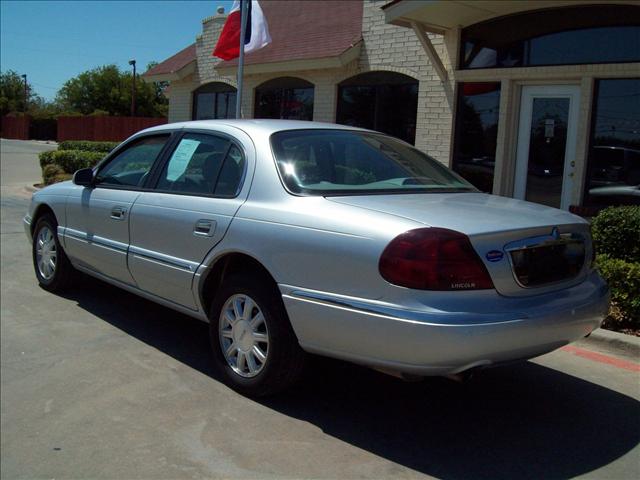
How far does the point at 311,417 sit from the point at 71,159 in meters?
14.4

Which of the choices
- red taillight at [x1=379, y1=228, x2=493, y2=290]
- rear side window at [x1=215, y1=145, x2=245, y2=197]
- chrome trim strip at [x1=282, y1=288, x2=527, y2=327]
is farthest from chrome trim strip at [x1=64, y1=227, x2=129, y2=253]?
red taillight at [x1=379, y1=228, x2=493, y2=290]

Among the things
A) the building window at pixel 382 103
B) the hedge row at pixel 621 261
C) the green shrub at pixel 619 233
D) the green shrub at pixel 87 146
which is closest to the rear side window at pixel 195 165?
the hedge row at pixel 621 261

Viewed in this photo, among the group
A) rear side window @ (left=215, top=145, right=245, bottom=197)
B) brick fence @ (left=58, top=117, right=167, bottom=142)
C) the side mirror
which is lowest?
the side mirror

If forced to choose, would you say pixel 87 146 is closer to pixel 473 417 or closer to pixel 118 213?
pixel 118 213

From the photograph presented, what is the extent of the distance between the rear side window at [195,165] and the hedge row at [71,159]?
38.2ft

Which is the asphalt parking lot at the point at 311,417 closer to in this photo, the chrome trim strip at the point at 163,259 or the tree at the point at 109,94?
the chrome trim strip at the point at 163,259

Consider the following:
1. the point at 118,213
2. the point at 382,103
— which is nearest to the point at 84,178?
the point at 118,213

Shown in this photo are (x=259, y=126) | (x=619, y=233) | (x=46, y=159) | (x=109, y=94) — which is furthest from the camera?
(x=109, y=94)

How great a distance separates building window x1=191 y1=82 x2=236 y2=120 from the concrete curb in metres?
12.3

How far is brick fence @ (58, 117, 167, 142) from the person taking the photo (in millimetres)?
39531

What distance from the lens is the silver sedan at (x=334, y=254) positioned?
3162 mm

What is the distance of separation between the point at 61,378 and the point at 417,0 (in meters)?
7.26

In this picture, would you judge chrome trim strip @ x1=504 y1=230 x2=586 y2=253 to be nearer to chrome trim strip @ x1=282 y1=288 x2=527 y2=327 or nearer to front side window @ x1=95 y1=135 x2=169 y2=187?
chrome trim strip @ x1=282 y1=288 x2=527 y2=327

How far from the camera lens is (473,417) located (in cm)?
383
